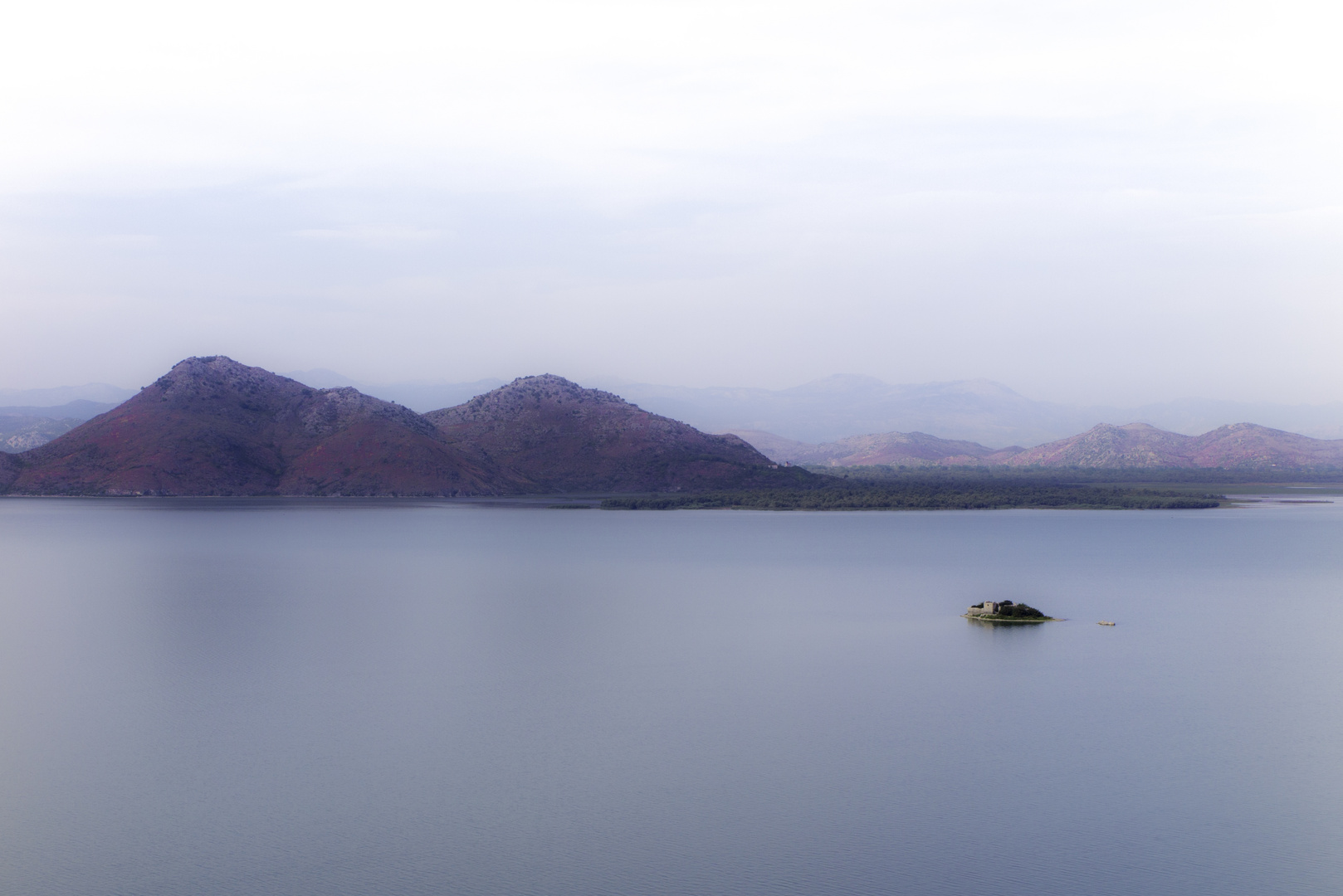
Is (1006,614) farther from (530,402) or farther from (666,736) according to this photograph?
(530,402)

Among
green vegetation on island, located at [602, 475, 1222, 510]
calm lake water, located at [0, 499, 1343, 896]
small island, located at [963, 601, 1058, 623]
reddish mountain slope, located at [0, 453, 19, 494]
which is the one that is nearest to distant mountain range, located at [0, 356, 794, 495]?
reddish mountain slope, located at [0, 453, 19, 494]

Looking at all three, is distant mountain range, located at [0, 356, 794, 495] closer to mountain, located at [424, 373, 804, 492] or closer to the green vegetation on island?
mountain, located at [424, 373, 804, 492]

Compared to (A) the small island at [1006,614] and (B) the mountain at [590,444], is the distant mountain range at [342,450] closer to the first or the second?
(B) the mountain at [590,444]

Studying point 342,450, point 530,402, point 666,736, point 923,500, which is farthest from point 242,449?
point 666,736

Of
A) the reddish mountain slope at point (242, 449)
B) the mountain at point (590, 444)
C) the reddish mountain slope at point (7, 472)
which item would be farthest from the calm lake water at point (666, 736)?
the mountain at point (590, 444)

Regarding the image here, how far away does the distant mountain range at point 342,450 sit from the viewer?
11300 centimetres

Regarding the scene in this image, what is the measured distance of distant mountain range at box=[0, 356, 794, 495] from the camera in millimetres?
113000

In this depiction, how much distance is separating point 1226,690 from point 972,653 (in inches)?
239

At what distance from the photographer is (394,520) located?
8331 centimetres

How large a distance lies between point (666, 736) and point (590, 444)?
118 metres

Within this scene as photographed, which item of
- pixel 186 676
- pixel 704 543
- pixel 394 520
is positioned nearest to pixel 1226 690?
pixel 186 676

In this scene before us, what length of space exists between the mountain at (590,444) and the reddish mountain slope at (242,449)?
9.32 m

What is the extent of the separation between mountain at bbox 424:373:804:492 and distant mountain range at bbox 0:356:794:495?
20 centimetres

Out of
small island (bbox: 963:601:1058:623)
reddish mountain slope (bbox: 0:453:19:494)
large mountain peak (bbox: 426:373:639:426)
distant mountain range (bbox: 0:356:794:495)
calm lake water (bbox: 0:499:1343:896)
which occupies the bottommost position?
calm lake water (bbox: 0:499:1343:896)
